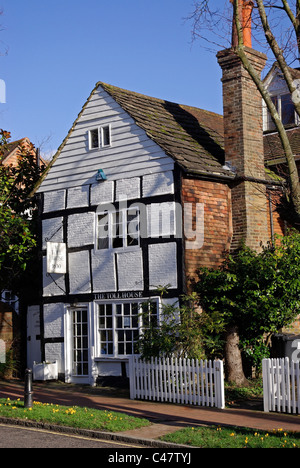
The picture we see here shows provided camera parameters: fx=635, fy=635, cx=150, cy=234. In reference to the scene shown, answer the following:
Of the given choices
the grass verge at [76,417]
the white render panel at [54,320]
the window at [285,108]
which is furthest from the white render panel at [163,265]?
the window at [285,108]

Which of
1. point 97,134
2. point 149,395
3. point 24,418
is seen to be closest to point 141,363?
point 149,395

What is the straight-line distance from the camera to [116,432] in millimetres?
9945

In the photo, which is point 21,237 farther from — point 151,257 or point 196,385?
point 196,385

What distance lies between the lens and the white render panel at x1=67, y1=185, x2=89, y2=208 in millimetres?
17703

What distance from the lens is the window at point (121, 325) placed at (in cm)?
1588

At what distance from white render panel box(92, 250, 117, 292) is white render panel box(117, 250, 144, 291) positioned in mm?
219

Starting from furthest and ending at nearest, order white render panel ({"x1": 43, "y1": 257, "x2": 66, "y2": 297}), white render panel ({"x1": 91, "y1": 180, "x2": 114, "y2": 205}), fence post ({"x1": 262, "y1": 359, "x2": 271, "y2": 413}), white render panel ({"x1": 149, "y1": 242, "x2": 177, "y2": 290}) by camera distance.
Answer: white render panel ({"x1": 43, "y1": 257, "x2": 66, "y2": 297})
white render panel ({"x1": 91, "y1": 180, "x2": 114, "y2": 205})
white render panel ({"x1": 149, "y1": 242, "x2": 177, "y2": 290})
fence post ({"x1": 262, "y1": 359, "x2": 271, "y2": 413})

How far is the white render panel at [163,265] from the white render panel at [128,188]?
1554 mm

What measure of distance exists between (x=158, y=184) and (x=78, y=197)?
290cm

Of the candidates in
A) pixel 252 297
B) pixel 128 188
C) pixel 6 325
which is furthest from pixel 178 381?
pixel 6 325

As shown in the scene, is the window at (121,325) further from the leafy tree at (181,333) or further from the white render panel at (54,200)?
the white render panel at (54,200)

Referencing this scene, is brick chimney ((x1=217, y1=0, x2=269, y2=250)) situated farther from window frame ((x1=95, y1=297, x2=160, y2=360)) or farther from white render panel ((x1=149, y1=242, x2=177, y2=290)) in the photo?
window frame ((x1=95, y1=297, x2=160, y2=360))

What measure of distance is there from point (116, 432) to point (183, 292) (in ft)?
18.4

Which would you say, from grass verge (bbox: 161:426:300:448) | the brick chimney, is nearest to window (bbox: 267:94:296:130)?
the brick chimney
